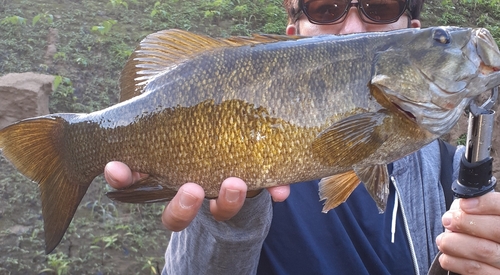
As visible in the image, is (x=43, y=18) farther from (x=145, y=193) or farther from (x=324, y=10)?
(x=145, y=193)

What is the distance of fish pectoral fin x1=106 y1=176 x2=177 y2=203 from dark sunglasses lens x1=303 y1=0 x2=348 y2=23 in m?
1.51

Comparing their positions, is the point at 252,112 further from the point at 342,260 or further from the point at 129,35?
the point at 129,35

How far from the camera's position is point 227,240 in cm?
208

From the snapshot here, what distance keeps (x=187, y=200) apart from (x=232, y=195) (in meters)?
0.17

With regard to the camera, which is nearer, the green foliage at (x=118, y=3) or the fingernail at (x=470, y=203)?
the fingernail at (x=470, y=203)

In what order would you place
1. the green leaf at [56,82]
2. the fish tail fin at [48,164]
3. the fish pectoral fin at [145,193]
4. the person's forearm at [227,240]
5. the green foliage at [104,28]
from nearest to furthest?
1. the fish pectoral fin at [145,193]
2. the fish tail fin at [48,164]
3. the person's forearm at [227,240]
4. the green leaf at [56,82]
5. the green foliage at [104,28]

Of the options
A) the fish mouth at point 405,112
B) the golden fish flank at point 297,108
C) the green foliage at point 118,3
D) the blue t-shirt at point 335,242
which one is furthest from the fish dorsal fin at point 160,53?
the green foliage at point 118,3

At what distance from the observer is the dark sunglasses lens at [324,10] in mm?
2824

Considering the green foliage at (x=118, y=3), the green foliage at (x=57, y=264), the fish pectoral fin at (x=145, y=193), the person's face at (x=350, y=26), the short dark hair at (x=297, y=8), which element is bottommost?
A: the green foliage at (x=57, y=264)

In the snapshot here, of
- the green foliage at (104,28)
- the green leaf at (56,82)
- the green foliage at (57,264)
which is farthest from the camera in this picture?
the green foliage at (104,28)

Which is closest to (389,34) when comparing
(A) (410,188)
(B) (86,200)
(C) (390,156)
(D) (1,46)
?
(C) (390,156)

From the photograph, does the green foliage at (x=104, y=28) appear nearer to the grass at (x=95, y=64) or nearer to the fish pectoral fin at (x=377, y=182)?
the grass at (x=95, y=64)

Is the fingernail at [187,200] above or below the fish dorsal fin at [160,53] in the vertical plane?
below

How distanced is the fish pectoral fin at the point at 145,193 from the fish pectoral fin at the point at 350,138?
594 mm
